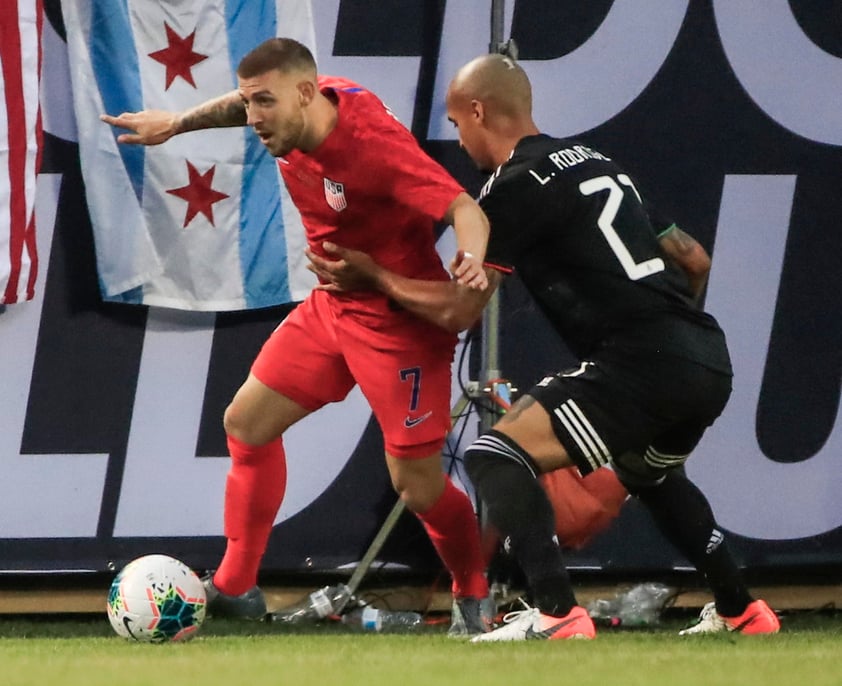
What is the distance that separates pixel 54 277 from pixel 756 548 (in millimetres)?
2926

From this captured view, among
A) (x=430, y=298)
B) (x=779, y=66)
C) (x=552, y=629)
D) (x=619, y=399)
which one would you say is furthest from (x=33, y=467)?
(x=779, y=66)

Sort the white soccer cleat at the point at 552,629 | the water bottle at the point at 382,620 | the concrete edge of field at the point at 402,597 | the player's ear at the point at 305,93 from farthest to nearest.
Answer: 1. the concrete edge of field at the point at 402,597
2. the water bottle at the point at 382,620
3. the player's ear at the point at 305,93
4. the white soccer cleat at the point at 552,629

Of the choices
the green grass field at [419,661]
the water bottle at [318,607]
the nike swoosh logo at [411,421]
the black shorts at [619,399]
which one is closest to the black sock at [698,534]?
the green grass field at [419,661]

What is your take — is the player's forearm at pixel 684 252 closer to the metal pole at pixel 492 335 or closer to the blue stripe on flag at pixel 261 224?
the metal pole at pixel 492 335

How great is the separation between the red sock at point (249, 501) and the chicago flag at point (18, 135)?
1187mm

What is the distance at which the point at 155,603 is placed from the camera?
4340mm

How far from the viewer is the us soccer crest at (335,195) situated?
4.67 metres

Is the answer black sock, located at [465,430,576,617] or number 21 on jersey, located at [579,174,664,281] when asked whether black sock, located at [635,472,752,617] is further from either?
number 21 on jersey, located at [579,174,664,281]

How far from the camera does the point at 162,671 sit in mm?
3447

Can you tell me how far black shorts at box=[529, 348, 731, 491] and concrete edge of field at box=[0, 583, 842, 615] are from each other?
1721 millimetres

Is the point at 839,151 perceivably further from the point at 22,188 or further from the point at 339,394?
the point at 22,188

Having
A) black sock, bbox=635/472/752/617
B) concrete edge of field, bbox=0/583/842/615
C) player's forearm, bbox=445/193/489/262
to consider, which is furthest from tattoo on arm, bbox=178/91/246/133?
concrete edge of field, bbox=0/583/842/615

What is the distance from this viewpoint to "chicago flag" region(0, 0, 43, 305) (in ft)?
18.5

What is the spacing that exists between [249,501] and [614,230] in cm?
156
